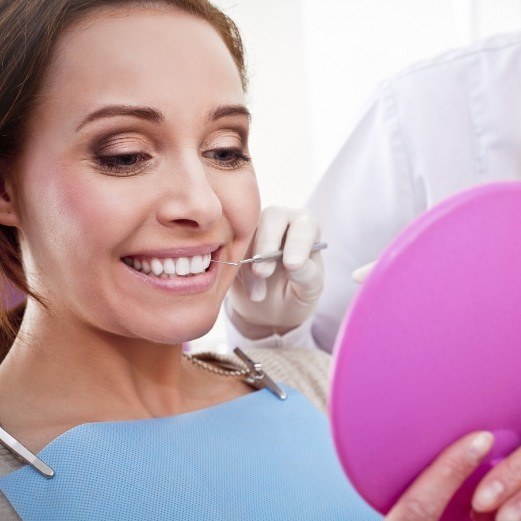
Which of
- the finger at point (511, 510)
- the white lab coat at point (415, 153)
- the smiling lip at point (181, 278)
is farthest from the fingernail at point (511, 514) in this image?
the white lab coat at point (415, 153)

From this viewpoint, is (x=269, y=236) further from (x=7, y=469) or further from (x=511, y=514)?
(x=511, y=514)

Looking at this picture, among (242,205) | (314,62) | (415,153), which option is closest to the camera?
(242,205)

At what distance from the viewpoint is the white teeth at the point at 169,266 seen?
965 millimetres

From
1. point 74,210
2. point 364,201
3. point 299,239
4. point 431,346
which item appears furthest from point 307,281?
point 431,346

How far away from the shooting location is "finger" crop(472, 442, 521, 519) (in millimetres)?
674

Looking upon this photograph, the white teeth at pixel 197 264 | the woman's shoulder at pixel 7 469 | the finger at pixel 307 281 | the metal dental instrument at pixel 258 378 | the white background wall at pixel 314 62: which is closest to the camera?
the woman's shoulder at pixel 7 469

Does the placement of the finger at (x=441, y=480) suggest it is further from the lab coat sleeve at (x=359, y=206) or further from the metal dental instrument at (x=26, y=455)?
the lab coat sleeve at (x=359, y=206)

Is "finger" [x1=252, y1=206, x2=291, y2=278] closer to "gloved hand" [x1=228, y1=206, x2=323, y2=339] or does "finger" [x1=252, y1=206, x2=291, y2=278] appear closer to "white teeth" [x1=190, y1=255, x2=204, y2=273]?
"gloved hand" [x1=228, y1=206, x2=323, y2=339]

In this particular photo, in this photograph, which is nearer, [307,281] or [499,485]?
[499,485]

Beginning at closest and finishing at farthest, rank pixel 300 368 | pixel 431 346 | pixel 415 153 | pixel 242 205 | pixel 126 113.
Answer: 1. pixel 431 346
2. pixel 126 113
3. pixel 242 205
4. pixel 300 368
5. pixel 415 153

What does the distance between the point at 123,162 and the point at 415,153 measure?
77 cm

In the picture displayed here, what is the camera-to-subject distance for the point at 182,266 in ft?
3.21

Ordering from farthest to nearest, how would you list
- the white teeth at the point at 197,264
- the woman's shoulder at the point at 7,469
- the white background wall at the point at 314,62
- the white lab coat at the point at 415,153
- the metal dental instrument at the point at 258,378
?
the white background wall at the point at 314,62, the white lab coat at the point at 415,153, the metal dental instrument at the point at 258,378, the white teeth at the point at 197,264, the woman's shoulder at the point at 7,469

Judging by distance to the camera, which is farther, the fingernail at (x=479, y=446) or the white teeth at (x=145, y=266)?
the white teeth at (x=145, y=266)
